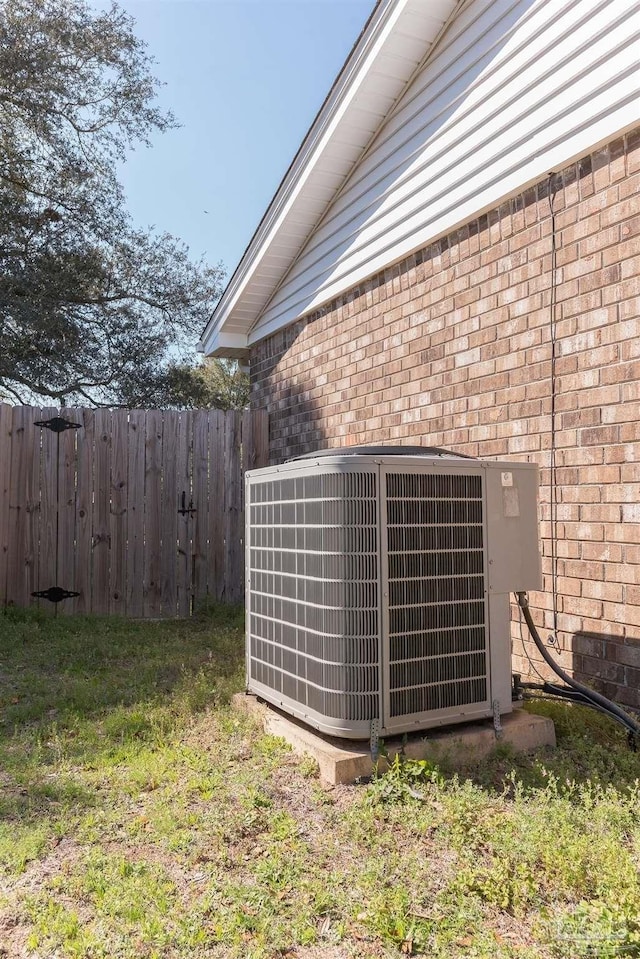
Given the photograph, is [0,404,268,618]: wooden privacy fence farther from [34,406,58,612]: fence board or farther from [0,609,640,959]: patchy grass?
[0,609,640,959]: patchy grass

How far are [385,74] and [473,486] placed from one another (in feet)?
11.7

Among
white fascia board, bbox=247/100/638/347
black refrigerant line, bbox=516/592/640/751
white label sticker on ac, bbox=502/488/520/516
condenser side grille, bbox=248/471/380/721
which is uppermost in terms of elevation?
white fascia board, bbox=247/100/638/347

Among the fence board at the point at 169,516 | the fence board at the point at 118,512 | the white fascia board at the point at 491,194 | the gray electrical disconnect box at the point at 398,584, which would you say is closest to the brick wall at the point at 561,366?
the white fascia board at the point at 491,194

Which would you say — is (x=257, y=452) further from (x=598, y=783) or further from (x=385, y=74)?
(x=598, y=783)

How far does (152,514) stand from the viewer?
7.30 metres

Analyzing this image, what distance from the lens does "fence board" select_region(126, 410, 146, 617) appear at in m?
7.19

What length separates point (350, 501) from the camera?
2.88m

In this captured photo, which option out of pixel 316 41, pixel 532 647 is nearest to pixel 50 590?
pixel 532 647

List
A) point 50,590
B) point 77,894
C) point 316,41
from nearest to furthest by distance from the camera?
point 77,894 < point 50,590 < point 316,41

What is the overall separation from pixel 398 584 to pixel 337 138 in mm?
4218

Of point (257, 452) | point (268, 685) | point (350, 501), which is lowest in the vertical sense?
point (268, 685)

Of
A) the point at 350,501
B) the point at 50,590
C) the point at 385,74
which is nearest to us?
the point at 350,501

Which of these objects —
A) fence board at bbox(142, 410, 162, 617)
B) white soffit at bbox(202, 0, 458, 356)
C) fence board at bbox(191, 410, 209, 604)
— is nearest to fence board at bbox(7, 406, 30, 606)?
fence board at bbox(142, 410, 162, 617)

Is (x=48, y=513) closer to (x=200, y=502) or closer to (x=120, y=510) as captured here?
(x=120, y=510)
